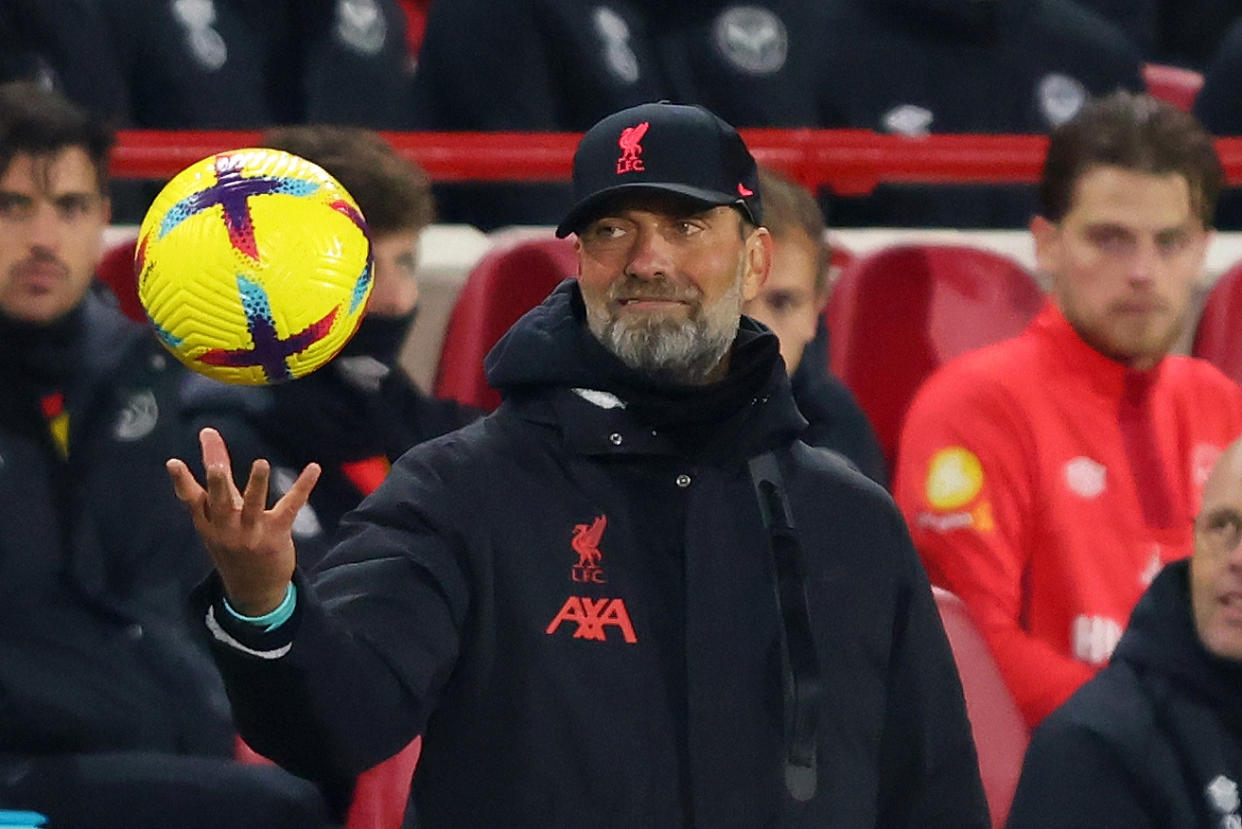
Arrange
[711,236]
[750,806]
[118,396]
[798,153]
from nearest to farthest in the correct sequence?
[750,806], [711,236], [118,396], [798,153]

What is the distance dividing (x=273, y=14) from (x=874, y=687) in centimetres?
297

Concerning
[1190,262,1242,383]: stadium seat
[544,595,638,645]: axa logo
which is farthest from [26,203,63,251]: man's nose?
[1190,262,1242,383]: stadium seat

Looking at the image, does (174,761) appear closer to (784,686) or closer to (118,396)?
(118,396)

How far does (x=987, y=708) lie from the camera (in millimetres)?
2965

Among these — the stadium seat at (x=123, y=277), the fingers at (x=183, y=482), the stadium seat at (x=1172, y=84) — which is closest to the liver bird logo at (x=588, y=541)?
the fingers at (x=183, y=482)

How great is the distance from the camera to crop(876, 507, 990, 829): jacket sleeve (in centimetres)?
219

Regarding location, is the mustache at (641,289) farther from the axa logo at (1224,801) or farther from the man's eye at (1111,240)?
the man's eye at (1111,240)

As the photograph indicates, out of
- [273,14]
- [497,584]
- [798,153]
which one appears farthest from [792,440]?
[273,14]

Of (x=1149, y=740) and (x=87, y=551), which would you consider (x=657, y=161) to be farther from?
(x=87, y=551)

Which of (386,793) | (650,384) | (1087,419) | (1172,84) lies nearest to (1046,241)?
(1087,419)

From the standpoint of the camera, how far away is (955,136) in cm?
446

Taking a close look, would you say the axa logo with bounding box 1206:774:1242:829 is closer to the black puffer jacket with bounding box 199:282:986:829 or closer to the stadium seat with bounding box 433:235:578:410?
the black puffer jacket with bounding box 199:282:986:829

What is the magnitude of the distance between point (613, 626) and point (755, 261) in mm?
471

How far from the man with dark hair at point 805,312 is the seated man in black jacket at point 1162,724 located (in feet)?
3.20
